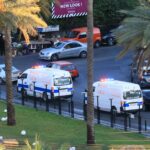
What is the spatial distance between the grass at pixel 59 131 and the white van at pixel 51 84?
5.85 meters

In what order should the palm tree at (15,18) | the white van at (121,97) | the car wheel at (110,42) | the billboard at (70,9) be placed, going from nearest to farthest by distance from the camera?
1. the palm tree at (15,18)
2. the white van at (121,97)
3. the car wheel at (110,42)
4. the billboard at (70,9)

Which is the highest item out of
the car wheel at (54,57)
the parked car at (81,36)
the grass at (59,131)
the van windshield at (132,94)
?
the parked car at (81,36)

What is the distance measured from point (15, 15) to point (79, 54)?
29.7 meters

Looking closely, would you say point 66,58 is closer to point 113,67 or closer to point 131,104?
point 113,67

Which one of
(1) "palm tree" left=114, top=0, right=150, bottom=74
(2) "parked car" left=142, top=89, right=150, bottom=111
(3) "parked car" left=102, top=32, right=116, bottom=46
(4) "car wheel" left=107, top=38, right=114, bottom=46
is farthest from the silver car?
(1) "palm tree" left=114, top=0, right=150, bottom=74

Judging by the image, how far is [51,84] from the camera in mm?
37156

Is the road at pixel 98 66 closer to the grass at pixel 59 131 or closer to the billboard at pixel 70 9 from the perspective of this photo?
the billboard at pixel 70 9

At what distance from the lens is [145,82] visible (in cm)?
4012

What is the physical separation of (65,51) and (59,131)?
1057 inches

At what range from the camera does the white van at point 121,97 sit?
33.4 meters

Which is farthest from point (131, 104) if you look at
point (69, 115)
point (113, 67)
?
point (113, 67)

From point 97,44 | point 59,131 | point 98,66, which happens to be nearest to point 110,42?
point 97,44

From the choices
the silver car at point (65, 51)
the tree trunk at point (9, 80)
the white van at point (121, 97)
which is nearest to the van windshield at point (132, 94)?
the white van at point (121, 97)

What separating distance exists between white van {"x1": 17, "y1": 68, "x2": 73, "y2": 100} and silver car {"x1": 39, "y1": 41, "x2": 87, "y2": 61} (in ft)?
45.8
